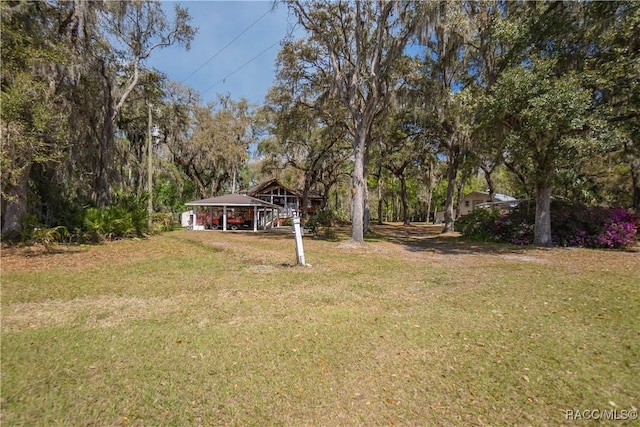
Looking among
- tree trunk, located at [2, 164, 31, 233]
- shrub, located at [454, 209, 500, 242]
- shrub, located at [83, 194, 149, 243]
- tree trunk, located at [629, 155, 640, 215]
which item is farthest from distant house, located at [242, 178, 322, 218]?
tree trunk, located at [629, 155, 640, 215]

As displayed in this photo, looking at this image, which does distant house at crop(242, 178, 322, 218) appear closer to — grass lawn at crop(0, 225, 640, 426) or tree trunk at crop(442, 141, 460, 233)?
tree trunk at crop(442, 141, 460, 233)

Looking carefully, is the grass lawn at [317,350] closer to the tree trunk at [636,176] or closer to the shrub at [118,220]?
the shrub at [118,220]

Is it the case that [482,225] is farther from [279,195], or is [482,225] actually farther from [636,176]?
[279,195]

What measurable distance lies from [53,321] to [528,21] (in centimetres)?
1522

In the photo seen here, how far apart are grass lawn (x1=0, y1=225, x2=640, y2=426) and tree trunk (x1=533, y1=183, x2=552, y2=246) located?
5629 mm

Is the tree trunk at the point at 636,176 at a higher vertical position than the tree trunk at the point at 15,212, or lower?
higher

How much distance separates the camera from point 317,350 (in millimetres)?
3092

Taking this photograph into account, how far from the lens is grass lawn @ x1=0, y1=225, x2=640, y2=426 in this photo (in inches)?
87.2

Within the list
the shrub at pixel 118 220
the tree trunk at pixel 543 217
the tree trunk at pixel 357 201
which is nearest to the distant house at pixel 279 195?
the shrub at pixel 118 220

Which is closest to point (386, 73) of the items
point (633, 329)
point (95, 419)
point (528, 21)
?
point (528, 21)

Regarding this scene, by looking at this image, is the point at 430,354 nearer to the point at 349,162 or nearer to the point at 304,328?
the point at 304,328

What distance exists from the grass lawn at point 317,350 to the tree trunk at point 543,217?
18.5ft

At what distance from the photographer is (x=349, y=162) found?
28.5 m

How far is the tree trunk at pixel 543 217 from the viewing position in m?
11.1
